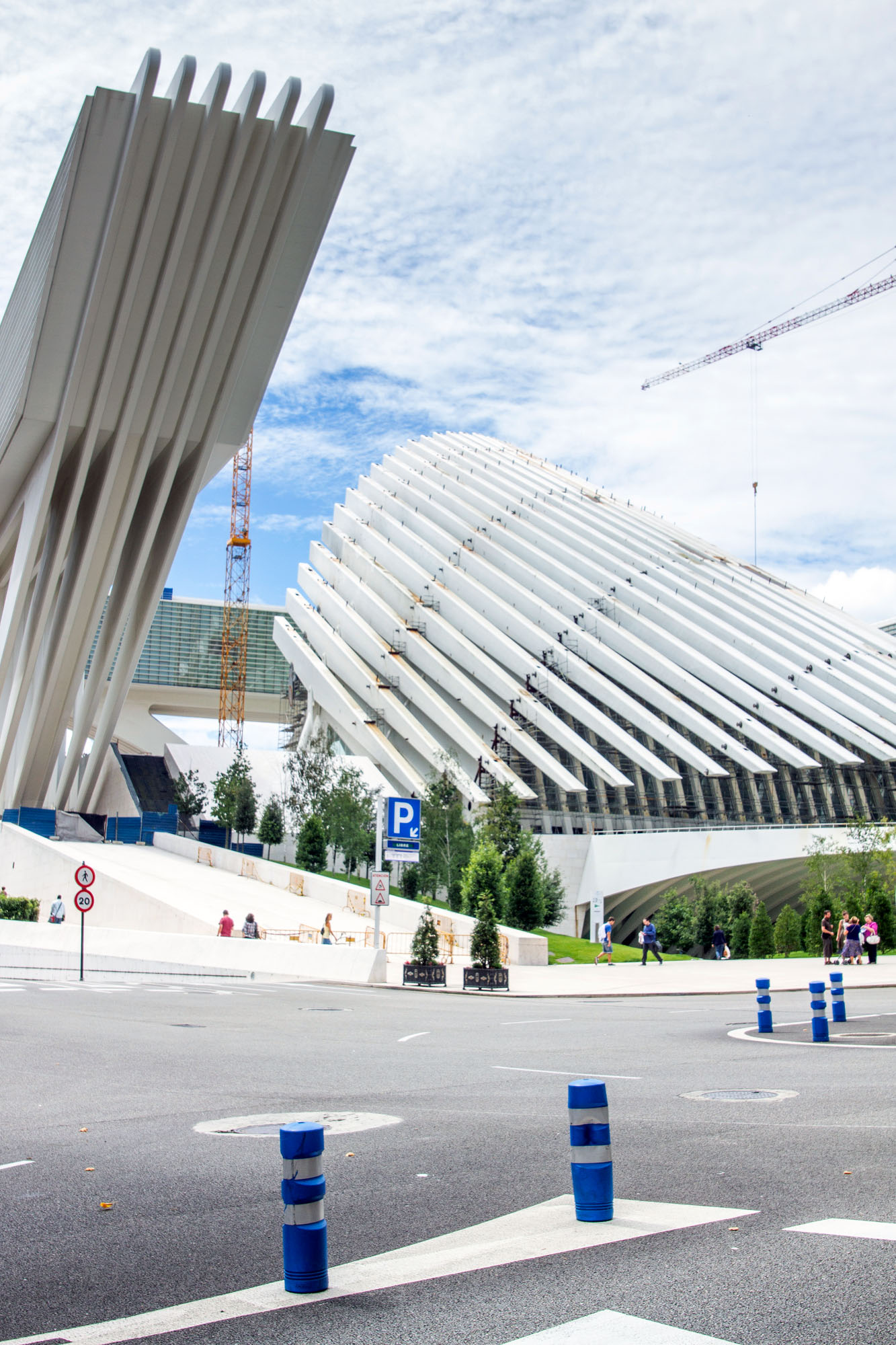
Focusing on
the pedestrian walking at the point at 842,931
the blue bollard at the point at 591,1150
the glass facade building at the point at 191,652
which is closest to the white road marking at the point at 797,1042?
the blue bollard at the point at 591,1150

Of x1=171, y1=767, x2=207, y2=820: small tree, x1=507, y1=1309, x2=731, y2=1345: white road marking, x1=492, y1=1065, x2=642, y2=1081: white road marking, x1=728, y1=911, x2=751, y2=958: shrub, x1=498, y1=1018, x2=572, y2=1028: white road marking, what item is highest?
x1=171, y1=767, x2=207, y2=820: small tree

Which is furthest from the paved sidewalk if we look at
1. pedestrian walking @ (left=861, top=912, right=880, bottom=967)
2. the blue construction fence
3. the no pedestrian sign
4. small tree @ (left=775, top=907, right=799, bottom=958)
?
the blue construction fence

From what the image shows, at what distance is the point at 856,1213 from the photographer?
5.03m

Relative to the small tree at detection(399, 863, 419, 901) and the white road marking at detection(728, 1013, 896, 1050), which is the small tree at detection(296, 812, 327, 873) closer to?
the small tree at detection(399, 863, 419, 901)

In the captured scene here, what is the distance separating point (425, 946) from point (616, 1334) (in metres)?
20.1

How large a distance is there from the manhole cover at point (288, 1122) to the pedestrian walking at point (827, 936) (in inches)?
891

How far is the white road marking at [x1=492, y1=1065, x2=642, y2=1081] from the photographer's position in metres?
9.71

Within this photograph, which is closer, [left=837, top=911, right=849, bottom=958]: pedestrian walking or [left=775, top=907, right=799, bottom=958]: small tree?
[left=837, top=911, right=849, bottom=958]: pedestrian walking

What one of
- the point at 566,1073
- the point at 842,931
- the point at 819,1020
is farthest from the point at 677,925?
the point at 566,1073

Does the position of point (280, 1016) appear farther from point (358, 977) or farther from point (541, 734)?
point (541, 734)

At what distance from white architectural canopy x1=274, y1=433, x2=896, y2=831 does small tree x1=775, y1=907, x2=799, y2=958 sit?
603 inches

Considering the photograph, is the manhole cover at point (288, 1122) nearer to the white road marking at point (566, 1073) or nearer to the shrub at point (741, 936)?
the white road marking at point (566, 1073)

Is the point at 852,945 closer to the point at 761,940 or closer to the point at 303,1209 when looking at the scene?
the point at 761,940

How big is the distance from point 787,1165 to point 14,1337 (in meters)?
3.94
